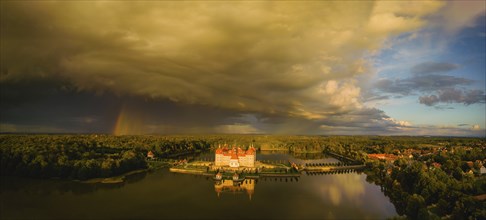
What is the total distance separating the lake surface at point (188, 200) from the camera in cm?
3616

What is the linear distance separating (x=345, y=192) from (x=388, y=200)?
6.85 meters

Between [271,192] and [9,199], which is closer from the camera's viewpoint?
[9,199]

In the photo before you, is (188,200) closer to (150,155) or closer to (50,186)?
(50,186)

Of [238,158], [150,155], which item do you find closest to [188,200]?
[238,158]

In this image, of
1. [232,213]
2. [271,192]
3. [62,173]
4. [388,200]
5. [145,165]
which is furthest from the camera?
[145,165]

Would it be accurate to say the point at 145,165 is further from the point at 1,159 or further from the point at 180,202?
the point at 180,202

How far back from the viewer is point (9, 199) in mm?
40844

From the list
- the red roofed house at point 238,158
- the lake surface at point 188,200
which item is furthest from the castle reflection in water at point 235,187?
the red roofed house at point 238,158

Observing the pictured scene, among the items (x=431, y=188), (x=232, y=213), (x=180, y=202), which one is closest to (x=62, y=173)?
(x=180, y=202)

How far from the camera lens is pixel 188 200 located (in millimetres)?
41844

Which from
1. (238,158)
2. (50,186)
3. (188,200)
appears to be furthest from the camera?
(238,158)

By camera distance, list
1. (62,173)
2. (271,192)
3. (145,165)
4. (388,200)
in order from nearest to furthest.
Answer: (388,200), (271,192), (62,173), (145,165)

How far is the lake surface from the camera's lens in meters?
36.2

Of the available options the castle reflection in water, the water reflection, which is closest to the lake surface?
the water reflection
